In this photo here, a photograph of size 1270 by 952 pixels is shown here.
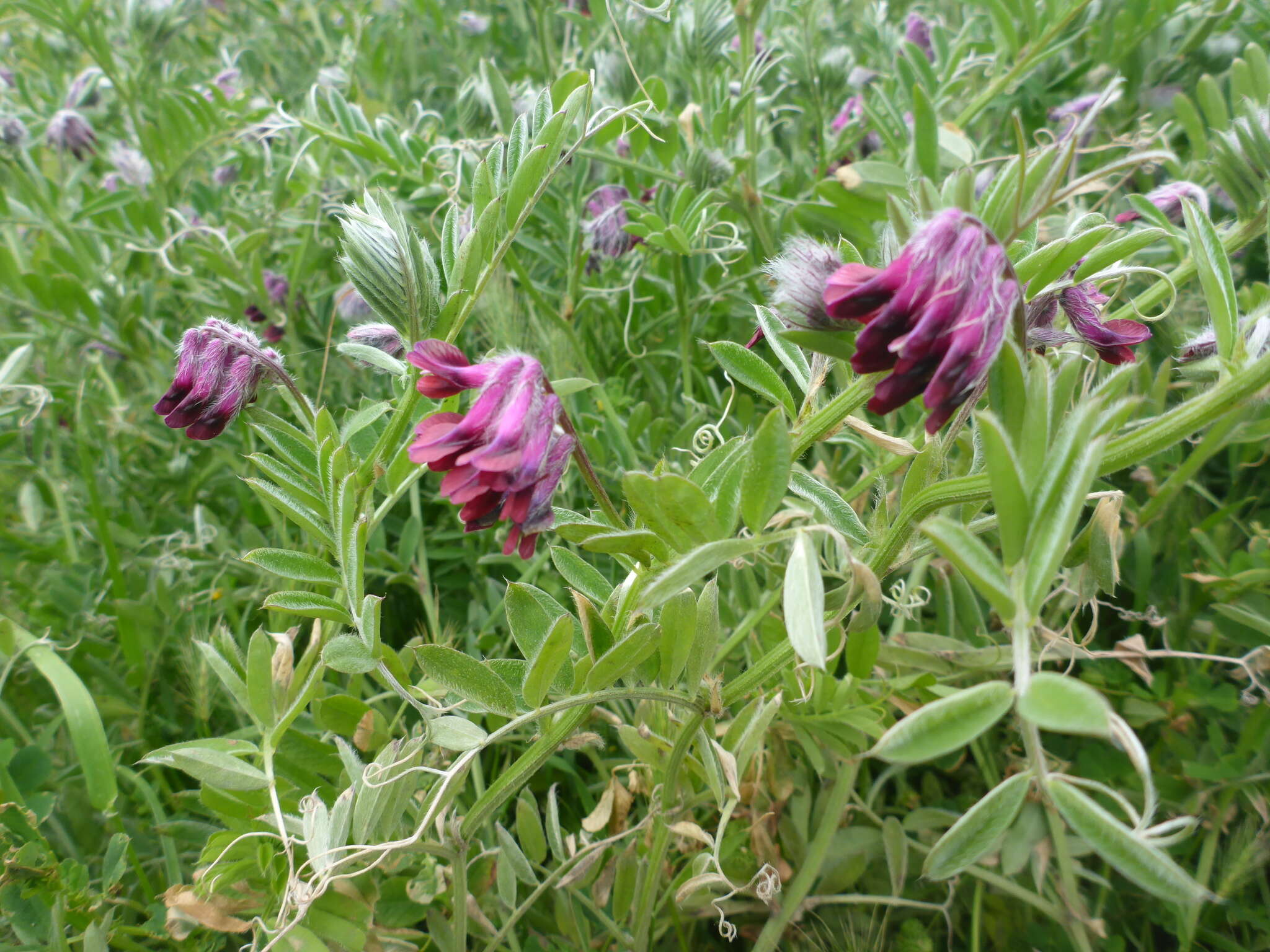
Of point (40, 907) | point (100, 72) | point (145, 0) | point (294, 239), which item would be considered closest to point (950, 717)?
point (40, 907)

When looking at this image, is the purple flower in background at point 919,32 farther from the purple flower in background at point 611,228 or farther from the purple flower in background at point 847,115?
the purple flower in background at point 611,228

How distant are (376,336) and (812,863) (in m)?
0.78

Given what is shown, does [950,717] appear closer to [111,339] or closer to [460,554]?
[460,554]

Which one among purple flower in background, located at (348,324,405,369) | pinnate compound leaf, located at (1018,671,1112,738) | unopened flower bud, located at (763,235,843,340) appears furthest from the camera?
purple flower in background, located at (348,324,405,369)

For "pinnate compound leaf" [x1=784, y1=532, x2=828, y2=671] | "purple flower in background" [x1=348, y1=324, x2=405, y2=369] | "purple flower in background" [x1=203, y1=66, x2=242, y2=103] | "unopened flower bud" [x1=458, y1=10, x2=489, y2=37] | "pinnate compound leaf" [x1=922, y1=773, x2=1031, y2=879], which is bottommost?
"pinnate compound leaf" [x1=922, y1=773, x2=1031, y2=879]

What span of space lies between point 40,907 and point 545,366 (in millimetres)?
956

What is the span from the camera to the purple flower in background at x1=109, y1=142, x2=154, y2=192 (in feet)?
6.80

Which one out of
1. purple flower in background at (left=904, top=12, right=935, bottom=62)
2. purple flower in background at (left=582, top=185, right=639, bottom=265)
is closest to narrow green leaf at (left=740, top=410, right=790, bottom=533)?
purple flower in background at (left=582, top=185, right=639, bottom=265)

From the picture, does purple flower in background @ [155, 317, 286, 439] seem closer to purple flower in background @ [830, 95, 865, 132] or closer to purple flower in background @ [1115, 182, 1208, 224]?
purple flower in background @ [1115, 182, 1208, 224]

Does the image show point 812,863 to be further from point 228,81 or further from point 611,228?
point 228,81

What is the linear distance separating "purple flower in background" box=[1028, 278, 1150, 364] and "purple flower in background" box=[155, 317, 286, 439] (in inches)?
27.7

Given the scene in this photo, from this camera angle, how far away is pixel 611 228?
1504 mm

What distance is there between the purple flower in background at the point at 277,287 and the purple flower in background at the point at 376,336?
97 cm

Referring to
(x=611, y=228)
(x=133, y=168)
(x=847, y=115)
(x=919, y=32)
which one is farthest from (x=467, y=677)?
(x=919, y=32)
